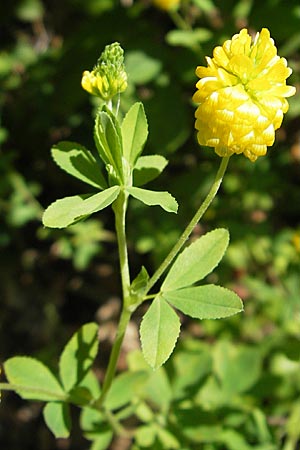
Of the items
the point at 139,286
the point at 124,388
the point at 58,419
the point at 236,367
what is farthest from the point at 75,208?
the point at 236,367

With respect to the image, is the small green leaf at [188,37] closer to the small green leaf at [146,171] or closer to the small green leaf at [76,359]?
the small green leaf at [146,171]

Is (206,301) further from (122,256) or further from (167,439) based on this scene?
(167,439)

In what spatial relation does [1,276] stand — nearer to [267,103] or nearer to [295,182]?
[295,182]

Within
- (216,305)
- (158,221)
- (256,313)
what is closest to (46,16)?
(158,221)

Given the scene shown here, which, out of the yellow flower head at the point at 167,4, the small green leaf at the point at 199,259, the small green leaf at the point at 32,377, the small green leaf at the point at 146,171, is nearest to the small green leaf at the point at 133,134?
the small green leaf at the point at 146,171

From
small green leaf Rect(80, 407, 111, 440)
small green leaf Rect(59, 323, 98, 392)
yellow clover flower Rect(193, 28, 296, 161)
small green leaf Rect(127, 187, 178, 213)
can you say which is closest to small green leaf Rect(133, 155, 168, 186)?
small green leaf Rect(127, 187, 178, 213)

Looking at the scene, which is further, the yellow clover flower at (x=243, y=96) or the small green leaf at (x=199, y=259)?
the small green leaf at (x=199, y=259)

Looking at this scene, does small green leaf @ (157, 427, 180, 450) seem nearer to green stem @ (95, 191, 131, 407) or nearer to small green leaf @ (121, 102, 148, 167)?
green stem @ (95, 191, 131, 407)
